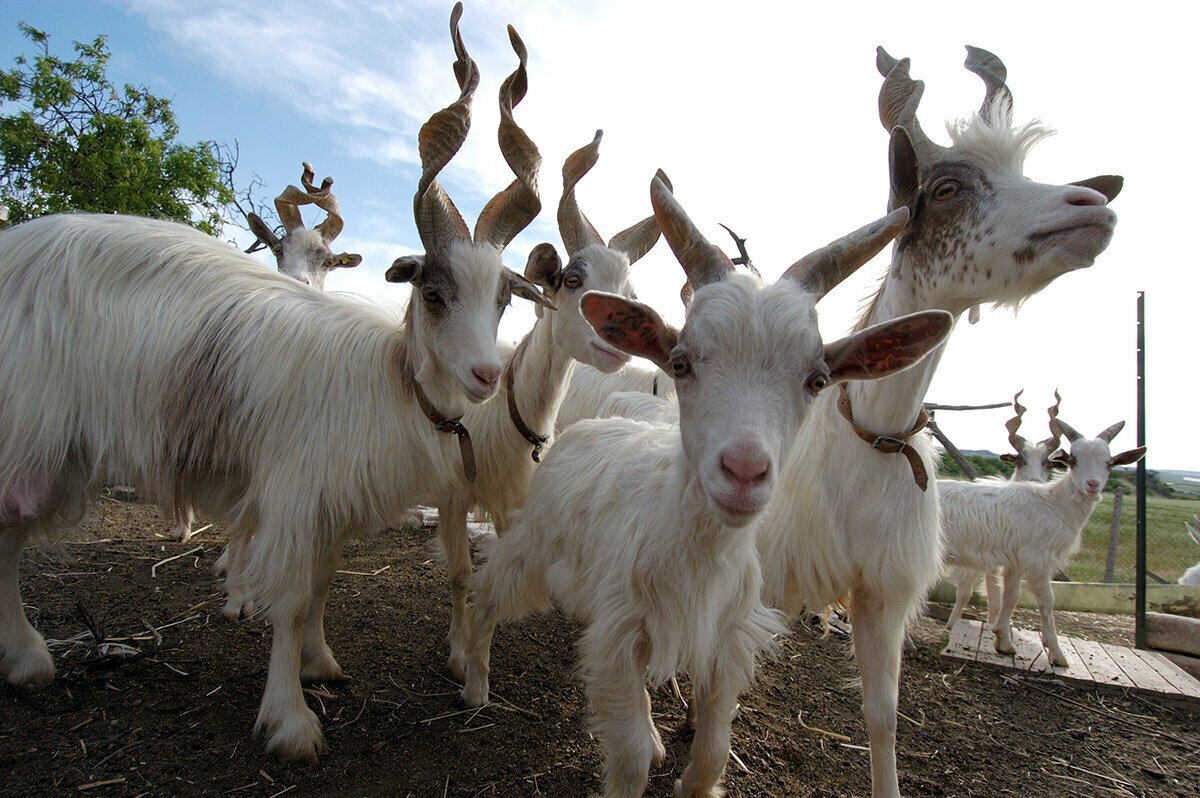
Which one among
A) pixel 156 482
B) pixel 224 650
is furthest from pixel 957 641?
pixel 156 482

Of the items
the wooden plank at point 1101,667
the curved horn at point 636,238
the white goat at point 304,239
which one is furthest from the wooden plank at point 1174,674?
the white goat at point 304,239

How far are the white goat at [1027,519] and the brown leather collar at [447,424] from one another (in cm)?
488

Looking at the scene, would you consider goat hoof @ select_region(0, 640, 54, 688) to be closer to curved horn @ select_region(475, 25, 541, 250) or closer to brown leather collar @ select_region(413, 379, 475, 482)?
brown leather collar @ select_region(413, 379, 475, 482)

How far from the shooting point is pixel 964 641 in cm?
546

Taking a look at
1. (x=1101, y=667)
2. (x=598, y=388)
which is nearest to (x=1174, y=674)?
(x=1101, y=667)

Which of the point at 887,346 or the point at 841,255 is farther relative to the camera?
the point at 841,255

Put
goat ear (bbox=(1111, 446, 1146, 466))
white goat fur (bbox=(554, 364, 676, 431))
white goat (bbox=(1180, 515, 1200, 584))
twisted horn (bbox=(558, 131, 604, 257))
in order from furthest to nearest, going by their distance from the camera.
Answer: white goat (bbox=(1180, 515, 1200, 584))
goat ear (bbox=(1111, 446, 1146, 466))
white goat fur (bbox=(554, 364, 676, 431))
twisted horn (bbox=(558, 131, 604, 257))

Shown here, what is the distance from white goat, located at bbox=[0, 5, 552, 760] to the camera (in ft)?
9.20

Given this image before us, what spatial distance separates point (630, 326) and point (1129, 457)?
6.74 m

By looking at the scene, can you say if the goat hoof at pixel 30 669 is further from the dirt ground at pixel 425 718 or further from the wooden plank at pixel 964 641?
the wooden plank at pixel 964 641

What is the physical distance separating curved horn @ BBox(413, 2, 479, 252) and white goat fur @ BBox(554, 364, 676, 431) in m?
2.04

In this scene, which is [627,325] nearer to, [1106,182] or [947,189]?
[947,189]

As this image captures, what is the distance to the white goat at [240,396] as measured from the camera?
2.80 meters

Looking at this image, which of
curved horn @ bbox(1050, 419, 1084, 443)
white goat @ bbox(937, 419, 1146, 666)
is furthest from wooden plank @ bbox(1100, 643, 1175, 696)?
curved horn @ bbox(1050, 419, 1084, 443)
